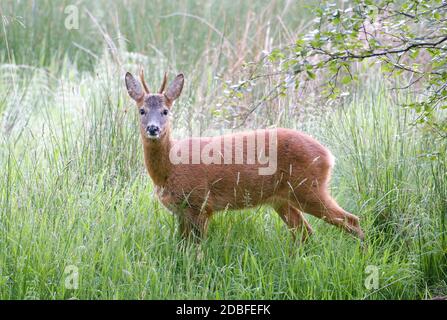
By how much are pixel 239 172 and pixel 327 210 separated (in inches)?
26.0

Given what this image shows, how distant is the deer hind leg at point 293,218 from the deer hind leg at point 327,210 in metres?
0.10

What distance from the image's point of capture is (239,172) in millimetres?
4965

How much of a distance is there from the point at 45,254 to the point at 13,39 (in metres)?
5.67

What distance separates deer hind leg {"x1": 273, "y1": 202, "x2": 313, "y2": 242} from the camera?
4846 millimetres

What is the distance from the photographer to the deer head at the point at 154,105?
4824 mm

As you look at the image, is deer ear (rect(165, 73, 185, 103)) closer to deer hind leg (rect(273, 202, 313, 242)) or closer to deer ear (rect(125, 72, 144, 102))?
deer ear (rect(125, 72, 144, 102))

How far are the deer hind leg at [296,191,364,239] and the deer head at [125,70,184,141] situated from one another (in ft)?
3.56

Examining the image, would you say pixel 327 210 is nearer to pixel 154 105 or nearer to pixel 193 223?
pixel 193 223

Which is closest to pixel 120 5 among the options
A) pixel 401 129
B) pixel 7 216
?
pixel 401 129

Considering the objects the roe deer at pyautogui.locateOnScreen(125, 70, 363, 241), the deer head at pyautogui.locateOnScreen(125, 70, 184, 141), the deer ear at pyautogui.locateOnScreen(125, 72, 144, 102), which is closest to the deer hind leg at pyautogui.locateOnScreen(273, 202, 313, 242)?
the roe deer at pyautogui.locateOnScreen(125, 70, 363, 241)

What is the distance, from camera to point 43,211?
14.1 ft

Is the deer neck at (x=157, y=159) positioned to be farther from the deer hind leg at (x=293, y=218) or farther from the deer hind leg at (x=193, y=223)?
the deer hind leg at (x=293, y=218)

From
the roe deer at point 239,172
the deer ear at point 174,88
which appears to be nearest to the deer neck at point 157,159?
the roe deer at point 239,172
